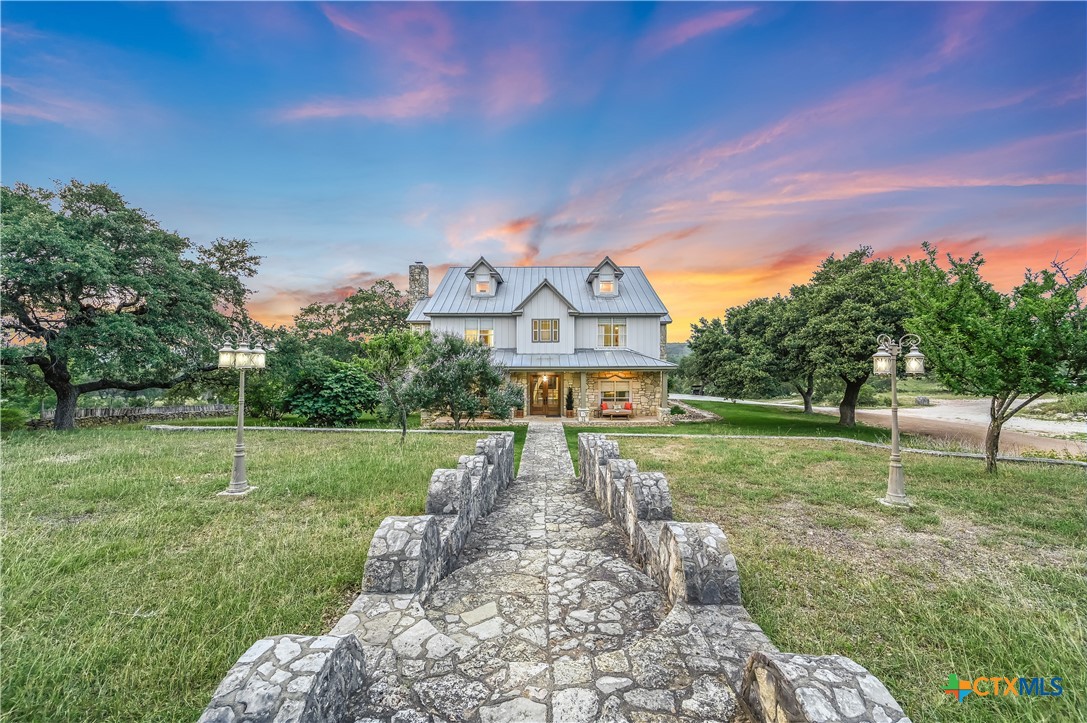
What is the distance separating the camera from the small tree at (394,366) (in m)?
12.2

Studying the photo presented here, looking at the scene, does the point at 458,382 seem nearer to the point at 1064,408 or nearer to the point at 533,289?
the point at 533,289

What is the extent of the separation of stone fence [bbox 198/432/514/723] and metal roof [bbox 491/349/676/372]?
12065 mm

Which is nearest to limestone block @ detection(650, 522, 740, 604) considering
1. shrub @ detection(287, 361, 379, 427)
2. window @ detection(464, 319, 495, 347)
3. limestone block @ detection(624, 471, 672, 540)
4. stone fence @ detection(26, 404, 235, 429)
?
limestone block @ detection(624, 471, 672, 540)

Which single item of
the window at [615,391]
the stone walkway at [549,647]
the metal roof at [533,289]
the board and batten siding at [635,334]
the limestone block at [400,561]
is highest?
the metal roof at [533,289]

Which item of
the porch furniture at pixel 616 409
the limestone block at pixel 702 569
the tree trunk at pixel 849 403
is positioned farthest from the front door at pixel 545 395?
the limestone block at pixel 702 569

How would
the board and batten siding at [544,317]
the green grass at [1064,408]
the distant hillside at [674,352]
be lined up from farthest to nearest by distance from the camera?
the distant hillside at [674,352], the board and batten siding at [544,317], the green grass at [1064,408]

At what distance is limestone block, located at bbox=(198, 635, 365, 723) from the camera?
5.48 ft

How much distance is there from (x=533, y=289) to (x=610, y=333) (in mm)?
4932

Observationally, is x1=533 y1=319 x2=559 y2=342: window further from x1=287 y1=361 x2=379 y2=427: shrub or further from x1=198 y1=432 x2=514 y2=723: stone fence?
x1=198 y1=432 x2=514 y2=723: stone fence

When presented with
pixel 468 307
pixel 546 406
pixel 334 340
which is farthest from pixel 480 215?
pixel 334 340

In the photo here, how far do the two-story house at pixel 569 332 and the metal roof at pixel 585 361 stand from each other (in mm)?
50

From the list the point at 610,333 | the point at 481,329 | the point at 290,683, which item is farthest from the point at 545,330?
the point at 290,683

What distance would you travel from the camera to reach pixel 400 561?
3281 millimetres

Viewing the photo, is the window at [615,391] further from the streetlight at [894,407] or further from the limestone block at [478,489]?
the limestone block at [478,489]
